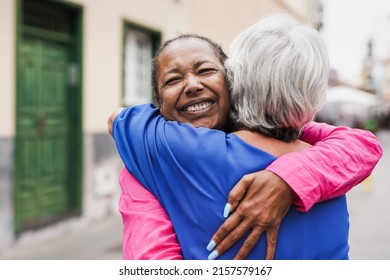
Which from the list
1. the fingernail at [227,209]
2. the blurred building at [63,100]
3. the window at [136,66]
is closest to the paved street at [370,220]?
the blurred building at [63,100]

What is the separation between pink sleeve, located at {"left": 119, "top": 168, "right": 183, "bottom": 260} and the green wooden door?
383 centimetres

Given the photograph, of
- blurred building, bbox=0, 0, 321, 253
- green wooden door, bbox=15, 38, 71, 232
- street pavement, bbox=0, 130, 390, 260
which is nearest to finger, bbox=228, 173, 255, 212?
street pavement, bbox=0, 130, 390, 260

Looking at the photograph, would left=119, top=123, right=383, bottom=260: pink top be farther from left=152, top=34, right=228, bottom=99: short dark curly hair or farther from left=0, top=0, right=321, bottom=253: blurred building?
left=0, top=0, right=321, bottom=253: blurred building

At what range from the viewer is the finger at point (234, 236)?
1.31 meters

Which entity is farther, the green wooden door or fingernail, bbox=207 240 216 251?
the green wooden door

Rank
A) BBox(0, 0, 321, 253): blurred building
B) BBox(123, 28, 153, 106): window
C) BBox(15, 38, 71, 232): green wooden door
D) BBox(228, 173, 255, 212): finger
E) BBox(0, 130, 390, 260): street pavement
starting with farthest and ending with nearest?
BBox(123, 28, 153, 106): window → BBox(15, 38, 71, 232): green wooden door → BBox(0, 130, 390, 260): street pavement → BBox(0, 0, 321, 253): blurred building → BBox(228, 173, 255, 212): finger

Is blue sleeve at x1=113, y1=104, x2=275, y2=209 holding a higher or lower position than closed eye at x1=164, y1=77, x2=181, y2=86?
lower

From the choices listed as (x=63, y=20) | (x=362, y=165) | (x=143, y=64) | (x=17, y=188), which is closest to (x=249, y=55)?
(x=362, y=165)

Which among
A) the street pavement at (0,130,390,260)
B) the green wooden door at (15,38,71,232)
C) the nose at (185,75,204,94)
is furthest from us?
the green wooden door at (15,38,71,232)

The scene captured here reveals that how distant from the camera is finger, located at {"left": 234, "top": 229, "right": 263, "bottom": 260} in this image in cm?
132

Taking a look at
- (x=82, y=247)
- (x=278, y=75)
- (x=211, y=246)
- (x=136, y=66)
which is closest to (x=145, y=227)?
(x=211, y=246)

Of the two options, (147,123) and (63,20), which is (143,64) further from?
(147,123)
